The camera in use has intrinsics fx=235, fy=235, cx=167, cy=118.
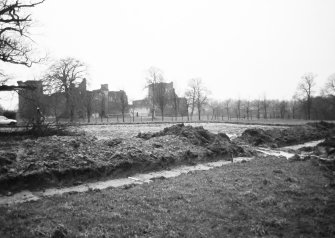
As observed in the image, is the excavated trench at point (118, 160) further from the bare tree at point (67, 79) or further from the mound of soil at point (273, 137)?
the bare tree at point (67, 79)

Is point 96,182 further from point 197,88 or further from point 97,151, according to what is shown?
point 197,88

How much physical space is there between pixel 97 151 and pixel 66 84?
145 feet

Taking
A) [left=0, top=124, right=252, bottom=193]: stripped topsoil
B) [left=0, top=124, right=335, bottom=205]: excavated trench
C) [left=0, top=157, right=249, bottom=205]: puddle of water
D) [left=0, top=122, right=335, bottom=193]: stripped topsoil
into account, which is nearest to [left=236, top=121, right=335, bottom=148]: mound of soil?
[left=0, top=124, right=335, bottom=205]: excavated trench

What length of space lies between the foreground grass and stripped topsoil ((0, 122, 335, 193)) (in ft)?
6.33

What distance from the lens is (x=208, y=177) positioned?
867 cm

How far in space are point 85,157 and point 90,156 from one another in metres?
0.35

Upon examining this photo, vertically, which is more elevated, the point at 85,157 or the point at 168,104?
the point at 168,104

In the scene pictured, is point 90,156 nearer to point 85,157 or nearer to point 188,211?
point 85,157

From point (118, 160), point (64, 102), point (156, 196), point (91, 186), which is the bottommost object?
point (91, 186)

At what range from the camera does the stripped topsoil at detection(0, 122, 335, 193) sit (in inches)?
308

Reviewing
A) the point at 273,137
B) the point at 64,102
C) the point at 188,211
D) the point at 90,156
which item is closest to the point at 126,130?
the point at 273,137

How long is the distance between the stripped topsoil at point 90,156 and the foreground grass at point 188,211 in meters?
1.93

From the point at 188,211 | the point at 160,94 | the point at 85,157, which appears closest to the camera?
the point at 188,211

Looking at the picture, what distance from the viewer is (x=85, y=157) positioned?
31.0 feet
